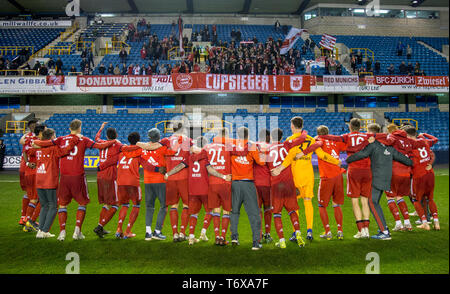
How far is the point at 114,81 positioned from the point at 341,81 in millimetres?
15976

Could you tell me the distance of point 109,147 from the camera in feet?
20.0

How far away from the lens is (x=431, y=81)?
74.8ft

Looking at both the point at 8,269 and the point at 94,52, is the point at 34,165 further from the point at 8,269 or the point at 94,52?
the point at 94,52

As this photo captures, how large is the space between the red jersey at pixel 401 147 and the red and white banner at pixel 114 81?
17.8 m

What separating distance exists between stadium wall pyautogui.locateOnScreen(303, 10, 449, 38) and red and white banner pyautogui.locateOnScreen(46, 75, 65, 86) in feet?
69.7

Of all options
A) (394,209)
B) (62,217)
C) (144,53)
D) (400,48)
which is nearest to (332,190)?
(394,209)

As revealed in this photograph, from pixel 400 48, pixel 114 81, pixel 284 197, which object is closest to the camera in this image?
pixel 284 197

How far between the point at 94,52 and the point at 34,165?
71.3ft

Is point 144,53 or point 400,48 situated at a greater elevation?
point 400,48

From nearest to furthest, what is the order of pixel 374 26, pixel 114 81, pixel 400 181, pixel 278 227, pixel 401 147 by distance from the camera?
pixel 278 227
pixel 401 147
pixel 400 181
pixel 114 81
pixel 374 26

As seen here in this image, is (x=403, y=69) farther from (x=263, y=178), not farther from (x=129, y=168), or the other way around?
(x=129, y=168)

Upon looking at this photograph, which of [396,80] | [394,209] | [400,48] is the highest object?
[400,48]
